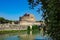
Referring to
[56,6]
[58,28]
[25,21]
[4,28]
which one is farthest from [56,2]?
[25,21]

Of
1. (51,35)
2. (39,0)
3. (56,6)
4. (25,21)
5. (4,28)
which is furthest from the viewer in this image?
(25,21)

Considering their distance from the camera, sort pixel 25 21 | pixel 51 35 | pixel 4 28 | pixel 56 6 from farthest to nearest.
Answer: pixel 25 21
pixel 4 28
pixel 51 35
pixel 56 6

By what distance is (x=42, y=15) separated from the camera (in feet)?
27.8

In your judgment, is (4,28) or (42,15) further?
(4,28)

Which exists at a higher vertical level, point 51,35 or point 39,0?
point 39,0

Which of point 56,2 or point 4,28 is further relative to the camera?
point 4,28

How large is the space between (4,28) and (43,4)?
32852mm

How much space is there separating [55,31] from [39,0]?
5.01 ft

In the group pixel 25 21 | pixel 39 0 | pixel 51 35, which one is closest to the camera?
pixel 51 35

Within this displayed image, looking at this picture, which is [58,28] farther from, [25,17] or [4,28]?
[25,17]

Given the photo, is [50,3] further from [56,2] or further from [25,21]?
[25,21]

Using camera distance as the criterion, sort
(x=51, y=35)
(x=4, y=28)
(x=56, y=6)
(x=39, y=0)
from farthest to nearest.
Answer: (x=4, y=28) → (x=39, y=0) → (x=51, y=35) → (x=56, y=6)

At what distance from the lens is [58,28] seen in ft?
25.0

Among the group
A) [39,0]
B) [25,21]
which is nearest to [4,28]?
[25,21]
